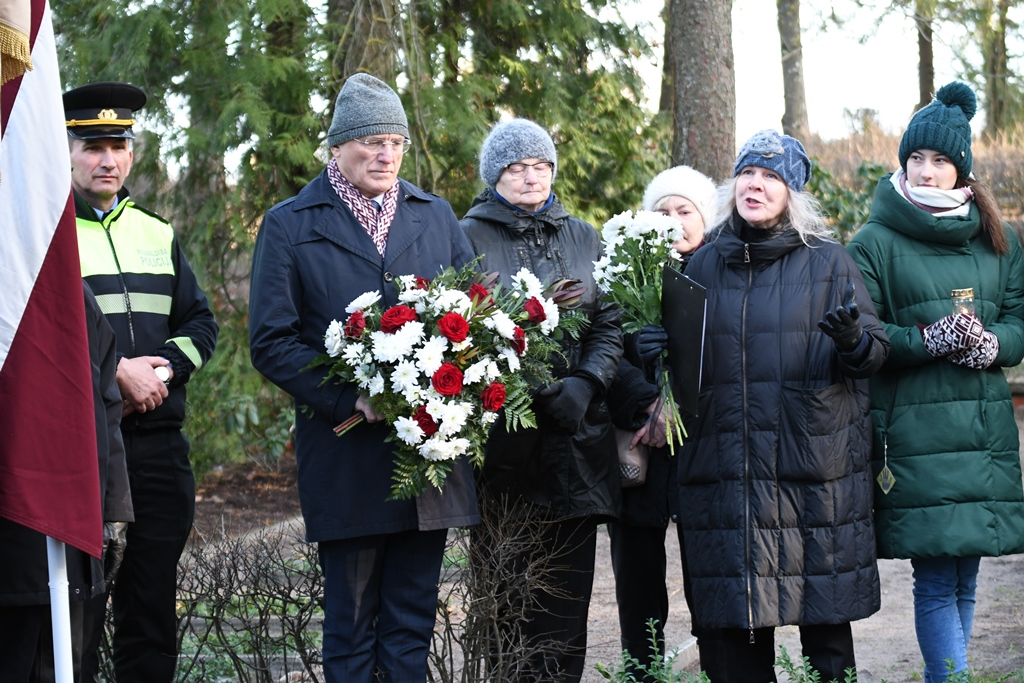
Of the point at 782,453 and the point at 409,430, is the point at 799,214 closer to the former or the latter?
the point at 782,453

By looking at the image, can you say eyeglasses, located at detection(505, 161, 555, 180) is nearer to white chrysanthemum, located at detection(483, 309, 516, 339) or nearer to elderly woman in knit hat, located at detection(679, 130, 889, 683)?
elderly woman in knit hat, located at detection(679, 130, 889, 683)

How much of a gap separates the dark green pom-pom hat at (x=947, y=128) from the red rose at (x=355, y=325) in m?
2.31

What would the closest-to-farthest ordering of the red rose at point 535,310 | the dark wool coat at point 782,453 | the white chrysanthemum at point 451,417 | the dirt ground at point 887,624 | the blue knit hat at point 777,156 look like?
the white chrysanthemum at point 451,417 < the red rose at point 535,310 < the dark wool coat at point 782,453 < the blue knit hat at point 777,156 < the dirt ground at point 887,624

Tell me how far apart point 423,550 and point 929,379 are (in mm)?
2024

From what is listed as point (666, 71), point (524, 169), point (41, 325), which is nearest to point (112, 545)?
point (41, 325)

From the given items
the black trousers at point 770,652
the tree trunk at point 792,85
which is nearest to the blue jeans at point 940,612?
the black trousers at point 770,652

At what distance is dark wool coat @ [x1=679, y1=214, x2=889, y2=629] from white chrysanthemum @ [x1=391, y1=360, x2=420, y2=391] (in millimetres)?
1155

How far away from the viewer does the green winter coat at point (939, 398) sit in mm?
4367

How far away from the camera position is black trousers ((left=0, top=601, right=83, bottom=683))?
3.34m

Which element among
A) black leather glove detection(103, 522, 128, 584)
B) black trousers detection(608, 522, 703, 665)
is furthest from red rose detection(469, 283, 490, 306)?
black trousers detection(608, 522, 703, 665)

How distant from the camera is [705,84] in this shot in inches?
341

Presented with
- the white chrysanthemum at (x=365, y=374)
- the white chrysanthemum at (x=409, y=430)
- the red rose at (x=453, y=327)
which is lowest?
the white chrysanthemum at (x=409, y=430)

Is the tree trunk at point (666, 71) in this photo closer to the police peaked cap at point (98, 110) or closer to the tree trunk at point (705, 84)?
the tree trunk at point (705, 84)

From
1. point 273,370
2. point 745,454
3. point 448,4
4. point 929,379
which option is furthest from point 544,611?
point 448,4
